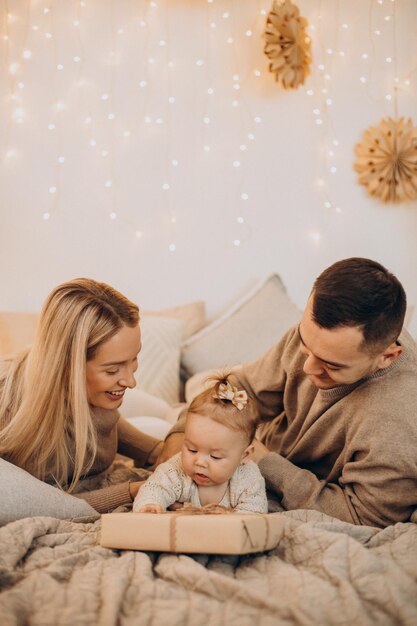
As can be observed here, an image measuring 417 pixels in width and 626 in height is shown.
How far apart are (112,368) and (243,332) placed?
1425 mm

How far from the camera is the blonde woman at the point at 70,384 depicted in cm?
182

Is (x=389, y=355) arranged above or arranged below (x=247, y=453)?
above

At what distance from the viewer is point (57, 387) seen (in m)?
1.83

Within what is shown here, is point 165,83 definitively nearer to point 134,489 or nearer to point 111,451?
point 111,451

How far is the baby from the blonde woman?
0.53ft

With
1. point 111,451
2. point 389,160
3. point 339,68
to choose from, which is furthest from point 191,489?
point 339,68

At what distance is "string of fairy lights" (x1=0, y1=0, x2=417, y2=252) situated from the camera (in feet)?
10.9

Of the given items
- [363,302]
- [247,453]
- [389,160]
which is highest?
[389,160]

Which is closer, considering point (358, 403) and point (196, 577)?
point (196, 577)

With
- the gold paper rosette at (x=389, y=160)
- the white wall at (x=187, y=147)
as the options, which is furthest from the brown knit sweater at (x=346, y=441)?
the gold paper rosette at (x=389, y=160)

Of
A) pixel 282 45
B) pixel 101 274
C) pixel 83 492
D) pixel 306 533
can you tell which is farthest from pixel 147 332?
pixel 306 533

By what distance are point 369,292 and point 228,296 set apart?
1.91 metres

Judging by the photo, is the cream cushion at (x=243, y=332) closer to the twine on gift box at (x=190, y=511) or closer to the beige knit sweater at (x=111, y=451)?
the beige knit sweater at (x=111, y=451)

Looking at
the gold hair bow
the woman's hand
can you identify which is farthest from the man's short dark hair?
the woman's hand
